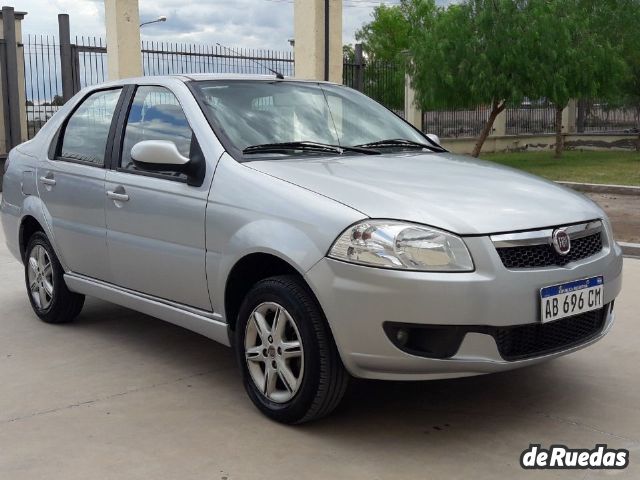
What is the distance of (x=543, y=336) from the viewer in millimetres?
3801

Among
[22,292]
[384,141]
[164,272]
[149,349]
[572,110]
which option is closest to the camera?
[164,272]

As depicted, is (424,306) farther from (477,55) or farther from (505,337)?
(477,55)

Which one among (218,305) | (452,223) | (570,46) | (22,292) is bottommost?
(22,292)

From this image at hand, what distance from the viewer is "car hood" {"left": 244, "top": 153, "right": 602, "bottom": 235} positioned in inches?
144

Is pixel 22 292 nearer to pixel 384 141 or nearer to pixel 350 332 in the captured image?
pixel 384 141

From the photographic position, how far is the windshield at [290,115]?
4578mm

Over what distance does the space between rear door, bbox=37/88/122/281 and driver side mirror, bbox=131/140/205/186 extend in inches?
30.7

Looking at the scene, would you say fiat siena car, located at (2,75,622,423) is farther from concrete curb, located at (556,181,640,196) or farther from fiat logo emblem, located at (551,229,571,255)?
concrete curb, located at (556,181,640,196)

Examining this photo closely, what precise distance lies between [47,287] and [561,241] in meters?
3.63

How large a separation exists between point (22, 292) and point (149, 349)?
2215 mm

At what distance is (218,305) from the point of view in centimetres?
429

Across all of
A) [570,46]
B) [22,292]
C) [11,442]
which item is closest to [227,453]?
[11,442]

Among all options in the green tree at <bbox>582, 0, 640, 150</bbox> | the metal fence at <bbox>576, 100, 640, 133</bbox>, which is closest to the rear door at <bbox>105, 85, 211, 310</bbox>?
the green tree at <bbox>582, 0, 640, 150</bbox>

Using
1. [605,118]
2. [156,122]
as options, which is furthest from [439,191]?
[605,118]
